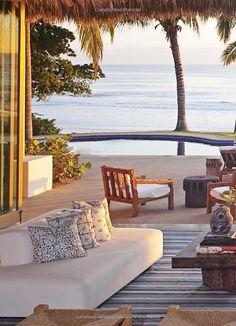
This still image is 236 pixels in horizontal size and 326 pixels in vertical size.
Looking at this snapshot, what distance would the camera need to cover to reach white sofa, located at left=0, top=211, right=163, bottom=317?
6426 mm

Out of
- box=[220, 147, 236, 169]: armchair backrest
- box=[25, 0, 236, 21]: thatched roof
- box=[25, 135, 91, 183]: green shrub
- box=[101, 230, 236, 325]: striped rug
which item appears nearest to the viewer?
box=[101, 230, 236, 325]: striped rug

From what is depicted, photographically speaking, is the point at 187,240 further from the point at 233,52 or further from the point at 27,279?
the point at 233,52

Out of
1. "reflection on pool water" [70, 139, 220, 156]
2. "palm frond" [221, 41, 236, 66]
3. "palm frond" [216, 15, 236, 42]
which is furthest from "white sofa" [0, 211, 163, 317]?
"palm frond" [216, 15, 236, 42]

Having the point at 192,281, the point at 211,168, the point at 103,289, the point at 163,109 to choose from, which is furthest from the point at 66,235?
the point at 163,109

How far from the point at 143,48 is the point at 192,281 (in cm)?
3802

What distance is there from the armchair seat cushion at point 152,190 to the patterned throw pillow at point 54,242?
402 centimetres

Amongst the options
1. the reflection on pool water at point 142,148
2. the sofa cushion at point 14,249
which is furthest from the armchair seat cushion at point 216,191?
the reflection on pool water at point 142,148

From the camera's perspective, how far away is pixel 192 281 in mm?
7738

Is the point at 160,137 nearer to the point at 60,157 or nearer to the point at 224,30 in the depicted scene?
the point at 224,30

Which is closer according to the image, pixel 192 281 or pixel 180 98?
pixel 192 281

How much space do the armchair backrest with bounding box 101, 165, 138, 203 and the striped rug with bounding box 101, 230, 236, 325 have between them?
274 centimetres

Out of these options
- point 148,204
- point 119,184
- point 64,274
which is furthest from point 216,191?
point 64,274

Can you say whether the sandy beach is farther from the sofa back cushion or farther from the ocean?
the ocean

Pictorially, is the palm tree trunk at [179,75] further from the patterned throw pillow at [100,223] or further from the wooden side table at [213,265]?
the wooden side table at [213,265]
